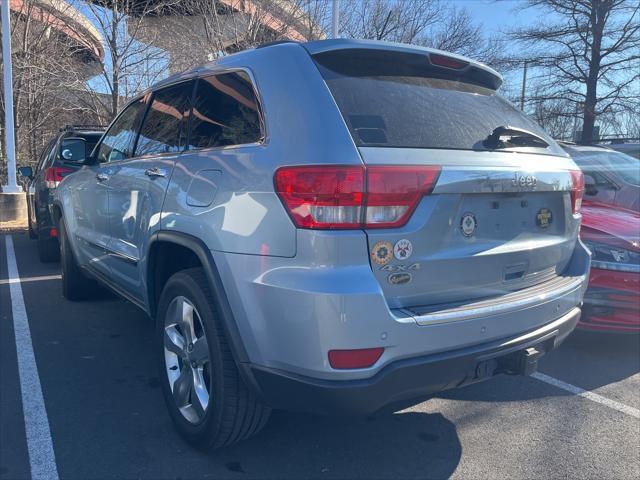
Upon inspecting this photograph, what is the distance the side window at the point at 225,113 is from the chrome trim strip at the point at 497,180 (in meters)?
0.85

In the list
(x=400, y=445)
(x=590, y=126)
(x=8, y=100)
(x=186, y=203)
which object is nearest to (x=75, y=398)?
(x=186, y=203)

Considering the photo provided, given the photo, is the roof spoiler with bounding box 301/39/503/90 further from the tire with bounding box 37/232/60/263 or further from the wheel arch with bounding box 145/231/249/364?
the tire with bounding box 37/232/60/263

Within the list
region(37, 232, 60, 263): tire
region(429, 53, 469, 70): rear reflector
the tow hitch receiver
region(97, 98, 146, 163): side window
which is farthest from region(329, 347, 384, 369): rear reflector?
region(37, 232, 60, 263): tire

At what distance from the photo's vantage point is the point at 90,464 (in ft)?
9.28

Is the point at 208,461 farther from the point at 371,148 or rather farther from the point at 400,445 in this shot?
the point at 371,148

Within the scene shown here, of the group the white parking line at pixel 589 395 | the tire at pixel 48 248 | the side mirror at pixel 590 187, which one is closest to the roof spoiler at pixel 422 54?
the white parking line at pixel 589 395

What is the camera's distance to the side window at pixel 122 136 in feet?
13.3

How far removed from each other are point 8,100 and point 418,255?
41.3ft

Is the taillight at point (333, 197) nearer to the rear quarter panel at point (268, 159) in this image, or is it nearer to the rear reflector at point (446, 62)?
the rear quarter panel at point (268, 159)

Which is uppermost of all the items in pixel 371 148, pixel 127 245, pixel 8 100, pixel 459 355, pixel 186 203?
pixel 8 100

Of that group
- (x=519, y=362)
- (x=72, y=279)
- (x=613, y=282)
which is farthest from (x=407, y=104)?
(x=72, y=279)

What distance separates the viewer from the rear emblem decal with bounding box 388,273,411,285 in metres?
2.29

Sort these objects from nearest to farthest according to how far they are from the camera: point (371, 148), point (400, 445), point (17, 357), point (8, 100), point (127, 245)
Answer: point (371, 148) → point (400, 445) → point (127, 245) → point (17, 357) → point (8, 100)

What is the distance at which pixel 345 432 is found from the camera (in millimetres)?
3207
